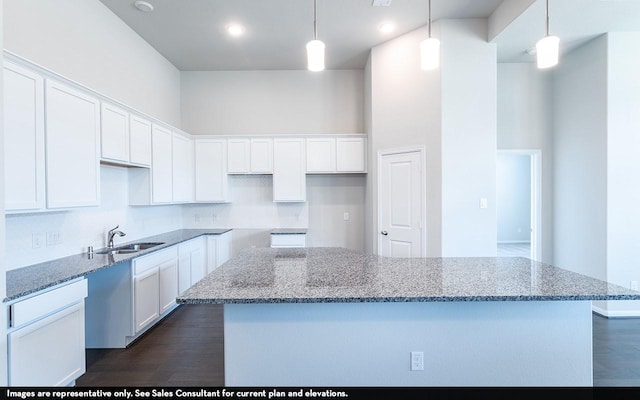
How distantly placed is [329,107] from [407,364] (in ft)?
13.6

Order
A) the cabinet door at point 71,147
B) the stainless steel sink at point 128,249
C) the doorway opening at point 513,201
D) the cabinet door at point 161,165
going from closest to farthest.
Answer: the cabinet door at point 71,147, the stainless steel sink at point 128,249, the cabinet door at point 161,165, the doorway opening at point 513,201

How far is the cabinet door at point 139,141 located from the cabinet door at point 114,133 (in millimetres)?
82

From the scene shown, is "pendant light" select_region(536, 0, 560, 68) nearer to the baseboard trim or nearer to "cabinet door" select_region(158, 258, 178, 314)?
the baseboard trim

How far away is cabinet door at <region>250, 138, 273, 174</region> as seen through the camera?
471cm

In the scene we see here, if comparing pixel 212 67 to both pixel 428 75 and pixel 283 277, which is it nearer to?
pixel 428 75

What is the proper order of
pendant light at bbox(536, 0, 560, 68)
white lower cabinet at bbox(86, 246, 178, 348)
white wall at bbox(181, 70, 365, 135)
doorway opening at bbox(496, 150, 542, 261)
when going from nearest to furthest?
pendant light at bbox(536, 0, 560, 68) < white lower cabinet at bbox(86, 246, 178, 348) < white wall at bbox(181, 70, 365, 135) < doorway opening at bbox(496, 150, 542, 261)

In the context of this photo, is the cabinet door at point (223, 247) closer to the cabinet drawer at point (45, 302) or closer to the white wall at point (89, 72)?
the white wall at point (89, 72)

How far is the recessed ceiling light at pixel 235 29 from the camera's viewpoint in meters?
3.66

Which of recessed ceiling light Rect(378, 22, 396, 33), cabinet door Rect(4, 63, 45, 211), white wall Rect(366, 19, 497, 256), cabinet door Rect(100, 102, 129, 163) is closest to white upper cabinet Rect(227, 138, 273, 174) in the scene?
cabinet door Rect(100, 102, 129, 163)

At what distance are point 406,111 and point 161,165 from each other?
10.7 feet

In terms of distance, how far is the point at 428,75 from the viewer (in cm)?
364

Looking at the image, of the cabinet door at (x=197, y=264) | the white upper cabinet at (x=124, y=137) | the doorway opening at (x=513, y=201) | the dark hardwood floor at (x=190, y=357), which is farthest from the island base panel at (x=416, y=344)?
the doorway opening at (x=513, y=201)

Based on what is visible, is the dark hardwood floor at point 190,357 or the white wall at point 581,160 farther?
the white wall at point 581,160

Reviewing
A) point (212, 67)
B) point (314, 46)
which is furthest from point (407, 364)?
point (212, 67)
